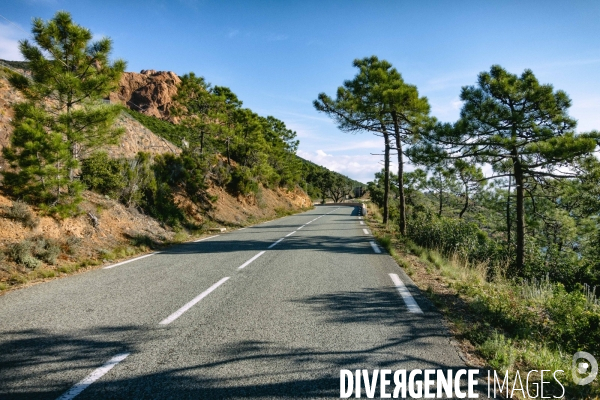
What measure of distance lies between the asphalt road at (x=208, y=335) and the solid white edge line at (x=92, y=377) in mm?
14

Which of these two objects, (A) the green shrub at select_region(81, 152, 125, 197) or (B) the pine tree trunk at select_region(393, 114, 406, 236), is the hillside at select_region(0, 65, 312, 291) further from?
(B) the pine tree trunk at select_region(393, 114, 406, 236)

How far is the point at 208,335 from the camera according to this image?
3785 mm

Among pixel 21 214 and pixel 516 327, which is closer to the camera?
pixel 516 327

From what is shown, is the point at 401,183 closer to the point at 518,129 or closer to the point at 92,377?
the point at 518,129

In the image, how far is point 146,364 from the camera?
123 inches

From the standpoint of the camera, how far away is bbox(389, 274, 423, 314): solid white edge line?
4.90 meters

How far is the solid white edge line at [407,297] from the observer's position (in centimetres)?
490

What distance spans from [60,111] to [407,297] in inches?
433

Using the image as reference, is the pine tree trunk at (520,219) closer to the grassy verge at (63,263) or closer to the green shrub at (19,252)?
the grassy verge at (63,263)

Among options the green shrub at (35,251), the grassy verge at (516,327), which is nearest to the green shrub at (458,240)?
the grassy verge at (516,327)

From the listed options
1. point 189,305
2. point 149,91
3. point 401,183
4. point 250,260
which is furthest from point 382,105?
point 149,91

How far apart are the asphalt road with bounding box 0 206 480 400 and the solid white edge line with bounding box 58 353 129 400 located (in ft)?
0.04

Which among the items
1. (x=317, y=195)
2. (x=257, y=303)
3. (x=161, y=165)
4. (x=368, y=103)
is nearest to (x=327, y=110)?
(x=368, y=103)

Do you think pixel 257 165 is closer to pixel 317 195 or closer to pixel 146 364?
pixel 146 364
